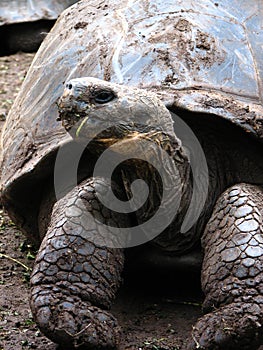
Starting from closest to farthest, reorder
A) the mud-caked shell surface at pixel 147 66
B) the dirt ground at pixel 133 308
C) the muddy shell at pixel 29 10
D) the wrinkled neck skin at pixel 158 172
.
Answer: the wrinkled neck skin at pixel 158 172 → the dirt ground at pixel 133 308 → the mud-caked shell surface at pixel 147 66 → the muddy shell at pixel 29 10

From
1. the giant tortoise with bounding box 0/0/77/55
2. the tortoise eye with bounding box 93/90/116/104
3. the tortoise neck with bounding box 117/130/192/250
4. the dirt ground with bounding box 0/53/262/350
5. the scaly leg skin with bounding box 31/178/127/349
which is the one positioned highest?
the giant tortoise with bounding box 0/0/77/55

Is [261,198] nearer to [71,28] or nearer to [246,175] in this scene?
[246,175]

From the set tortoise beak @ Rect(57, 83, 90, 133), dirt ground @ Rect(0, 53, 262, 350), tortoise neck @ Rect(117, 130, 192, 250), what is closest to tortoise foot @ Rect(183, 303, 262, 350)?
dirt ground @ Rect(0, 53, 262, 350)

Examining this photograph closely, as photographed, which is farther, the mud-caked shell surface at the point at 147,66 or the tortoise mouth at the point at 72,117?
the mud-caked shell surface at the point at 147,66

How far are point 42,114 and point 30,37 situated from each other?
5.71 metres

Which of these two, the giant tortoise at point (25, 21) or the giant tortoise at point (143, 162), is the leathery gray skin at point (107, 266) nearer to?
the giant tortoise at point (143, 162)

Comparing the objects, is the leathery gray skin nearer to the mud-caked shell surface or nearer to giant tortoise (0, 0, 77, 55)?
the mud-caked shell surface

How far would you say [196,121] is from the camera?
4215mm

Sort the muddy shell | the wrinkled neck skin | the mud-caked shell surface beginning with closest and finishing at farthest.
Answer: the wrinkled neck skin → the mud-caked shell surface → the muddy shell

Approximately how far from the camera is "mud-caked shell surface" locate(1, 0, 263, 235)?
4.17 metres

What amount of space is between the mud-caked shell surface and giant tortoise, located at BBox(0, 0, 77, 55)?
16.9 feet

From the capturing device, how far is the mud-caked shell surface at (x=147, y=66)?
13.7ft

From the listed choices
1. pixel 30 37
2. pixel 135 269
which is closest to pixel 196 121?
pixel 135 269

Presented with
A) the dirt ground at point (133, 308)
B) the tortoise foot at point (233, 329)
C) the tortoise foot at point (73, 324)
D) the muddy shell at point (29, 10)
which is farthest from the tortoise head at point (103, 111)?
the muddy shell at point (29, 10)
